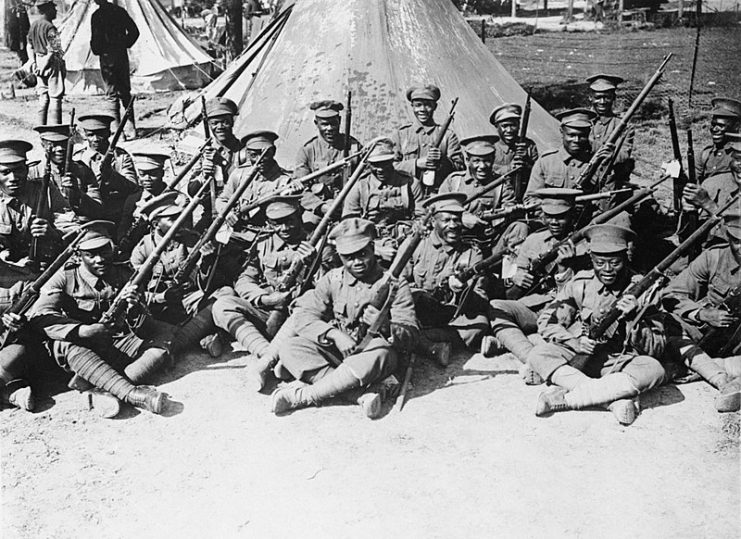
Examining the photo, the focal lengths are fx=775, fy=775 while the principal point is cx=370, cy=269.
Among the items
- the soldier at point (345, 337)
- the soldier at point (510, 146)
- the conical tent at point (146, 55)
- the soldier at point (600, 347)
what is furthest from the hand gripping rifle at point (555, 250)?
the conical tent at point (146, 55)

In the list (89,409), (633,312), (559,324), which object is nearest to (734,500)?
(633,312)

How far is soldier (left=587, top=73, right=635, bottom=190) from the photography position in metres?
9.48

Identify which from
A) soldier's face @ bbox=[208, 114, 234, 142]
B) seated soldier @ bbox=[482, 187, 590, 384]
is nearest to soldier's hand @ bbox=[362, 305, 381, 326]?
seated soldier @ bbox=[482, 187, 590, 384]

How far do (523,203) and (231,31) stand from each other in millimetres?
13760

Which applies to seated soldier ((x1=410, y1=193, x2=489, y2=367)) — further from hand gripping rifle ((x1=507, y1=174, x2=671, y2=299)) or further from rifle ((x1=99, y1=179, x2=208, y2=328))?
rifle ((x1=99, y1=179, x2=208, y2=328))

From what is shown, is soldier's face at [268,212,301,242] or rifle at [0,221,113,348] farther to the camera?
soldier's face at [268,212,301,242]

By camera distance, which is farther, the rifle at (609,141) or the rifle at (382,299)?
the rifle at (609,141)

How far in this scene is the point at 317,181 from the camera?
32.7ft

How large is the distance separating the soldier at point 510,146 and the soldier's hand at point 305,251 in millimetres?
2771

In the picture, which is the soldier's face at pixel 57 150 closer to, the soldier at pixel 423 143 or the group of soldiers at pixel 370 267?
the group of soldiers at pixel 370 267

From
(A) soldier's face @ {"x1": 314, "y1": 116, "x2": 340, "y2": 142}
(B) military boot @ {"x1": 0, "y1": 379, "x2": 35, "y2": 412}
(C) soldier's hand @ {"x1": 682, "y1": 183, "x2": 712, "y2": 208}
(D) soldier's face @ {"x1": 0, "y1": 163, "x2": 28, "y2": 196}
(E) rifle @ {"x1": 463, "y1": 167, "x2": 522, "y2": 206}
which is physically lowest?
(B) military boot @ {"x1": 0, "y1": 379, "x2": 35, "y2": 412}

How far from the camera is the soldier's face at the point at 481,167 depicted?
29.6 ft

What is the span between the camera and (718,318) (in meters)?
7.13

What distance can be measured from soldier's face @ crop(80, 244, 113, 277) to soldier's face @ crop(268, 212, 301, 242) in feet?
5.77
